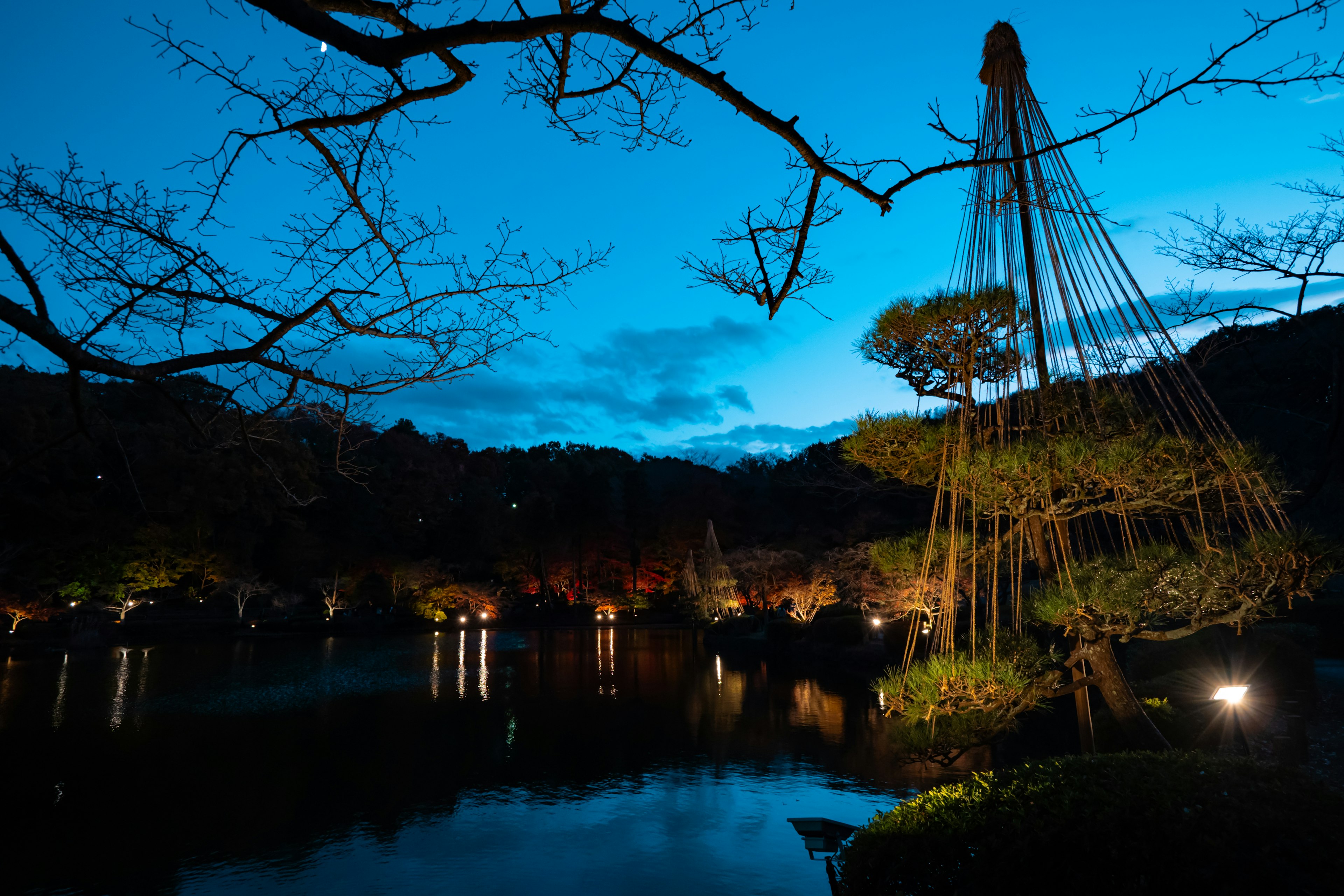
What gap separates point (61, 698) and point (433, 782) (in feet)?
29.8

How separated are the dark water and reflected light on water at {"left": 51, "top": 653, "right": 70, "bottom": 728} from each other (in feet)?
0.20

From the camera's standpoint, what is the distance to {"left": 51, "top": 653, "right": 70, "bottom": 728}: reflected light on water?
9875 mm

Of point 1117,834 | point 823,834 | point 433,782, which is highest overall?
point 1117,834

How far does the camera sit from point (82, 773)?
737 cm

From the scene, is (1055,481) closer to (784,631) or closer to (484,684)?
(484,684)

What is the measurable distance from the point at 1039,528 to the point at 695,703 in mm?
8236

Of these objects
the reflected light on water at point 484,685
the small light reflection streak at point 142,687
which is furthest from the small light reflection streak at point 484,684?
the small light reflection streak at point 142,687

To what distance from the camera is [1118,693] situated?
11.9 feet

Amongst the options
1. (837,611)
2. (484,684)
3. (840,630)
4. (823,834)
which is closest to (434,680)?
(484,684)

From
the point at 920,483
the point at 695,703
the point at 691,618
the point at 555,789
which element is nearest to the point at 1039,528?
the point at 920,483

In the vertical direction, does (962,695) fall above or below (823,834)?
above

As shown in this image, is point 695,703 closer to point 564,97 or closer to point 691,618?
point 564,97

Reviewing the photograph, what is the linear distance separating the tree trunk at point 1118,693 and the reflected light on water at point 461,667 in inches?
401

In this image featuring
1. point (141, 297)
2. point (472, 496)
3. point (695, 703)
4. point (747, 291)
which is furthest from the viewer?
point (472, 496)
